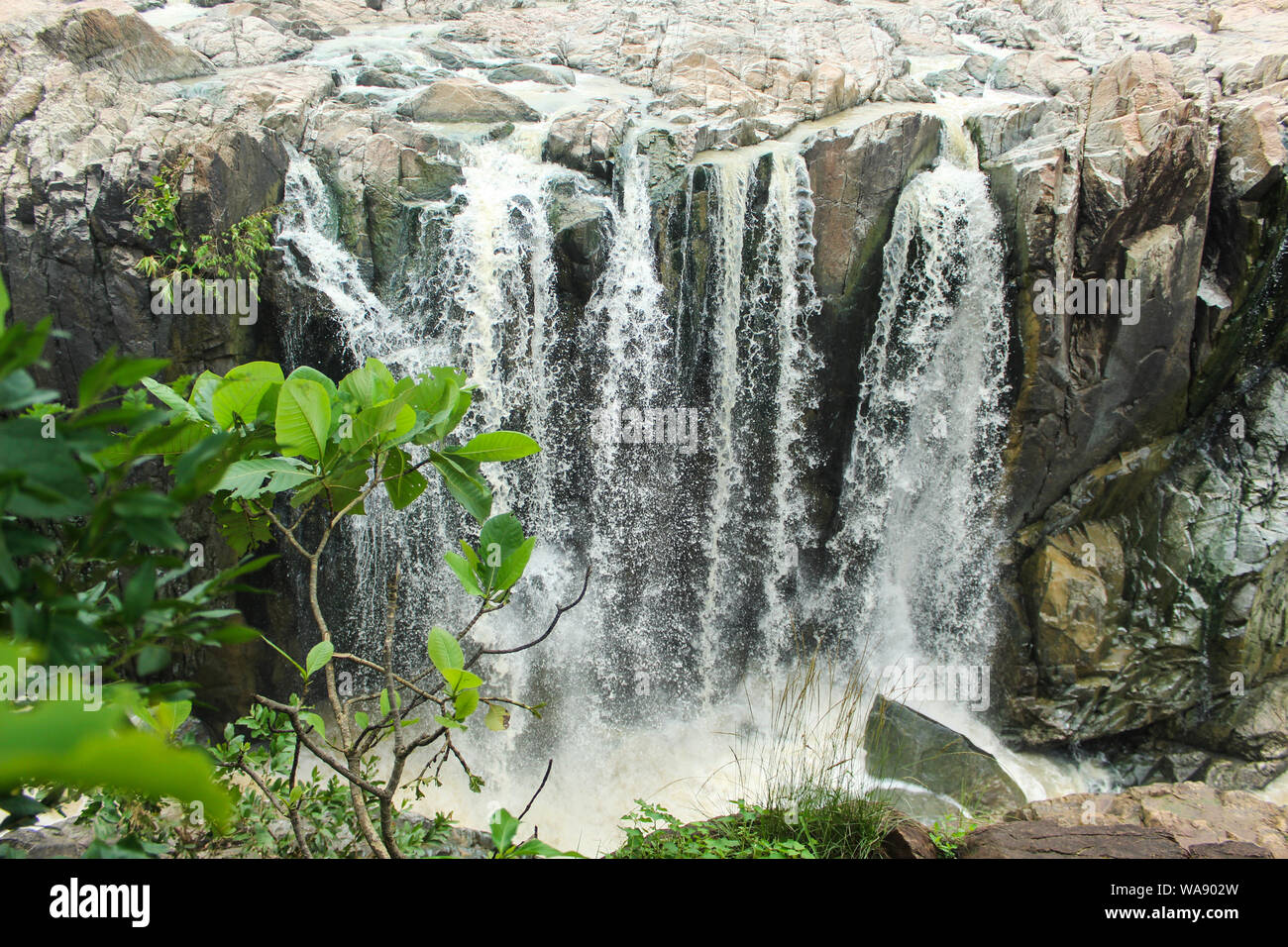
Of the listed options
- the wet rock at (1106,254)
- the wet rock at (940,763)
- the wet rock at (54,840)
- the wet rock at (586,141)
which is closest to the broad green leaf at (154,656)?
the wet rock at (54,840)

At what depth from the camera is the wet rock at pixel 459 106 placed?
7293 millimetres

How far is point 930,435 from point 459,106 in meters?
5.59

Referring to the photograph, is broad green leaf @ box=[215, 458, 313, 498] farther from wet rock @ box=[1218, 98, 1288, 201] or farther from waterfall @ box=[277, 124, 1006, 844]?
wet rock @ box=[1218, 98, 1288, 201]

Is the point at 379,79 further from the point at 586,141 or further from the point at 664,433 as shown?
the point at 664,433

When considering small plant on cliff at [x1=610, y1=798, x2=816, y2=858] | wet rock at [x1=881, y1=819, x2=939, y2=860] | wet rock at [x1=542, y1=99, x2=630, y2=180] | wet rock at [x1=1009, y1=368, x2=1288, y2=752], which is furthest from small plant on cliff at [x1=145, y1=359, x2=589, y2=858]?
wet rock at [x1=1009, y1=368, x2=1288, y2=752]

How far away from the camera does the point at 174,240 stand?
5547mm

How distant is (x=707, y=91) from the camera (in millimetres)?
8070

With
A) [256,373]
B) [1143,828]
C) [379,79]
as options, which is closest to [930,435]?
[1143,828]

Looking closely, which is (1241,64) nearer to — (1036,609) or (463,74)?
(1036,609)

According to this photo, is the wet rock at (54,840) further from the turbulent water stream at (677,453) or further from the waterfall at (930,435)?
the waterfall at (930,435)

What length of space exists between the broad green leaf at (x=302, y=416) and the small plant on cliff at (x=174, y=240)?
16.5 feet
